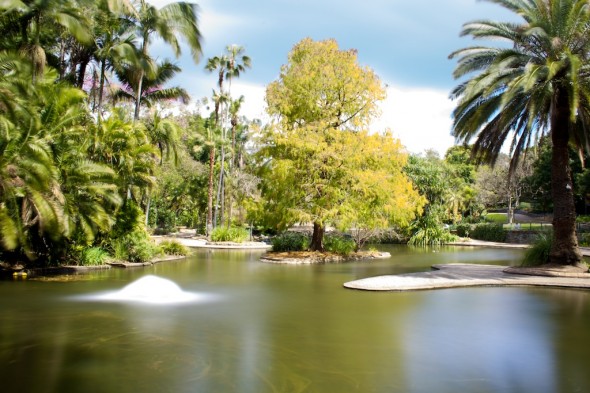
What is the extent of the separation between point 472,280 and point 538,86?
723cm

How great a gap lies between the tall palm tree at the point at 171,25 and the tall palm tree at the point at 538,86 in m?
10.6

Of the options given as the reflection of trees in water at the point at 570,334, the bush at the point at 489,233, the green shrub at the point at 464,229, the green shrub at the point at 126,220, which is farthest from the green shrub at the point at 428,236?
the reflection of trees in water at the point at 570,334

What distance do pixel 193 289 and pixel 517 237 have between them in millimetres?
35360

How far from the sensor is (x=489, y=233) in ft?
149

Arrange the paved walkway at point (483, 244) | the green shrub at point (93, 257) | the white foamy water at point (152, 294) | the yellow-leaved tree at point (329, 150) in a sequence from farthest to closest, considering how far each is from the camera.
A: the paved walkway at point (483, 244) → the yellow-leaved tree at point (329, 150) → the green shrub at point (93, 257) → the white foamy water at point (152, 294)

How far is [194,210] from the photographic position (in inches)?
1970

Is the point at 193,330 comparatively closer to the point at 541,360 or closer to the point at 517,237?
the point at 541,360

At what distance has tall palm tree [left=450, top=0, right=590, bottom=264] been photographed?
1722cm

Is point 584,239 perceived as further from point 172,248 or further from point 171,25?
point 171,25

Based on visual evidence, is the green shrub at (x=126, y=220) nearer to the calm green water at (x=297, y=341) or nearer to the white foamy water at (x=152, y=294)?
the white foamy water at (x=152, y=294)

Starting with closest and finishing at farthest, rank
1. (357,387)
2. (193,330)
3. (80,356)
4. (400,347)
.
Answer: (357,387), (80,356), (400,347), (193,330)

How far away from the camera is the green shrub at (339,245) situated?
28.9 m

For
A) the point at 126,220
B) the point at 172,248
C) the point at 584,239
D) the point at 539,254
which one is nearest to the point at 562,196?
the point at 539,254

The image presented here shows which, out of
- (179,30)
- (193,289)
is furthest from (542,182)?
(193,289)
